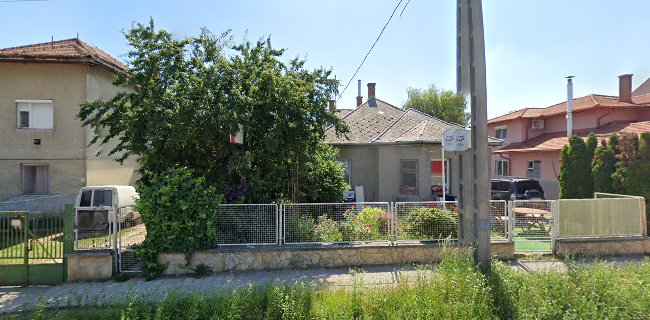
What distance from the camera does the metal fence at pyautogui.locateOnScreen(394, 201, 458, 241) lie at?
8.29 m

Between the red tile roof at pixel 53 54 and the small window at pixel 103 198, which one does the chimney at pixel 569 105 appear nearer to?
the red tile roof at pixel 53 54

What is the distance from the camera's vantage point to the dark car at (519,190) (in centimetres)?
1550

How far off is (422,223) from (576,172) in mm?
6406

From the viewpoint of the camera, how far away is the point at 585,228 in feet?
27.7

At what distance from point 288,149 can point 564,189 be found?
8.88 metres

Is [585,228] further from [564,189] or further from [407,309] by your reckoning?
[407,309]

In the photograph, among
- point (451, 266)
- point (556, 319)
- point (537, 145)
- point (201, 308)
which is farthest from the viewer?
point (537, 145)

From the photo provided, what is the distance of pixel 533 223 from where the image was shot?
841cm

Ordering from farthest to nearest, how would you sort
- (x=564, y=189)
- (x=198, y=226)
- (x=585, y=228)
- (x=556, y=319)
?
(x=564, y=189)
(x=585, y=228)
(x=198, y=226)
(x=556, y=319)

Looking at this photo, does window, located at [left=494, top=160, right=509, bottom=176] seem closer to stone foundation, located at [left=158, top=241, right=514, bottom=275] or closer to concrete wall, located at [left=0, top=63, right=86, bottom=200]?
stone foundation, located at [left=158, top=241, right=514, bottom=275]

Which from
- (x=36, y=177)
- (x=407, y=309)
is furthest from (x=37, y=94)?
(x=407, y=309)

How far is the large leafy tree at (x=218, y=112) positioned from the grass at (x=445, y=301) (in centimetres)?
371

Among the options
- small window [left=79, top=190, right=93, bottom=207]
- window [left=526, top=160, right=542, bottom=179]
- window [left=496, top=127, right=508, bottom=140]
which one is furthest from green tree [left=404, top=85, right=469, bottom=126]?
small window [left=79, top=190, right=93, bottom=207]

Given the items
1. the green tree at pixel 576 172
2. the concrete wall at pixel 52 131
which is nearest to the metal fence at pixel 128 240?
the concrete wall at pixel 52 131
